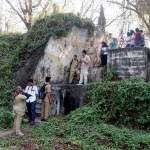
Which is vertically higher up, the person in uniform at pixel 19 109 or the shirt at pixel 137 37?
the shirt at pixel 137 37

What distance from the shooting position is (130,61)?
32.0 ft

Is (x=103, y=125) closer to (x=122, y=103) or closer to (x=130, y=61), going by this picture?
(x=122, y=103)

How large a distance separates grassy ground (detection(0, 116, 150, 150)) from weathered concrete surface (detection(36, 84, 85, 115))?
7.11ft

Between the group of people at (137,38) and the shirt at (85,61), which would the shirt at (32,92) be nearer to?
the shirt at (85,61)

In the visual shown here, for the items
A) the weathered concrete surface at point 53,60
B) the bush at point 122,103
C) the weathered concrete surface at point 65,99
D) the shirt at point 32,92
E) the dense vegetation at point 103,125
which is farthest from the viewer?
the weathered concrete surface at point 53,60

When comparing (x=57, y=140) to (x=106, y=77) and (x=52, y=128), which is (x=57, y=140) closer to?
(x=52, y=128)

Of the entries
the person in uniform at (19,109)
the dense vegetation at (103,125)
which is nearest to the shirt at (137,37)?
the dense vegetation at (103,125)

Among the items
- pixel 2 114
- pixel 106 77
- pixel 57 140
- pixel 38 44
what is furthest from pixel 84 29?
pixel 57 140

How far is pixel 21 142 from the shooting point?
5910 mm

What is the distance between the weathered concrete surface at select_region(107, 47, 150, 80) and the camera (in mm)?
9422

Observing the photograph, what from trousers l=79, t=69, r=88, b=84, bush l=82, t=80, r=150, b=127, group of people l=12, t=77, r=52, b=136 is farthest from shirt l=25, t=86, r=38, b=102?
trousers l=79, t=69, r=88, b=84

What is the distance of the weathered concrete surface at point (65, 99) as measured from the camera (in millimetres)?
9211

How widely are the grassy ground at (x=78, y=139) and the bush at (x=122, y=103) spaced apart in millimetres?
1025

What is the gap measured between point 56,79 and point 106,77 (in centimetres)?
273
